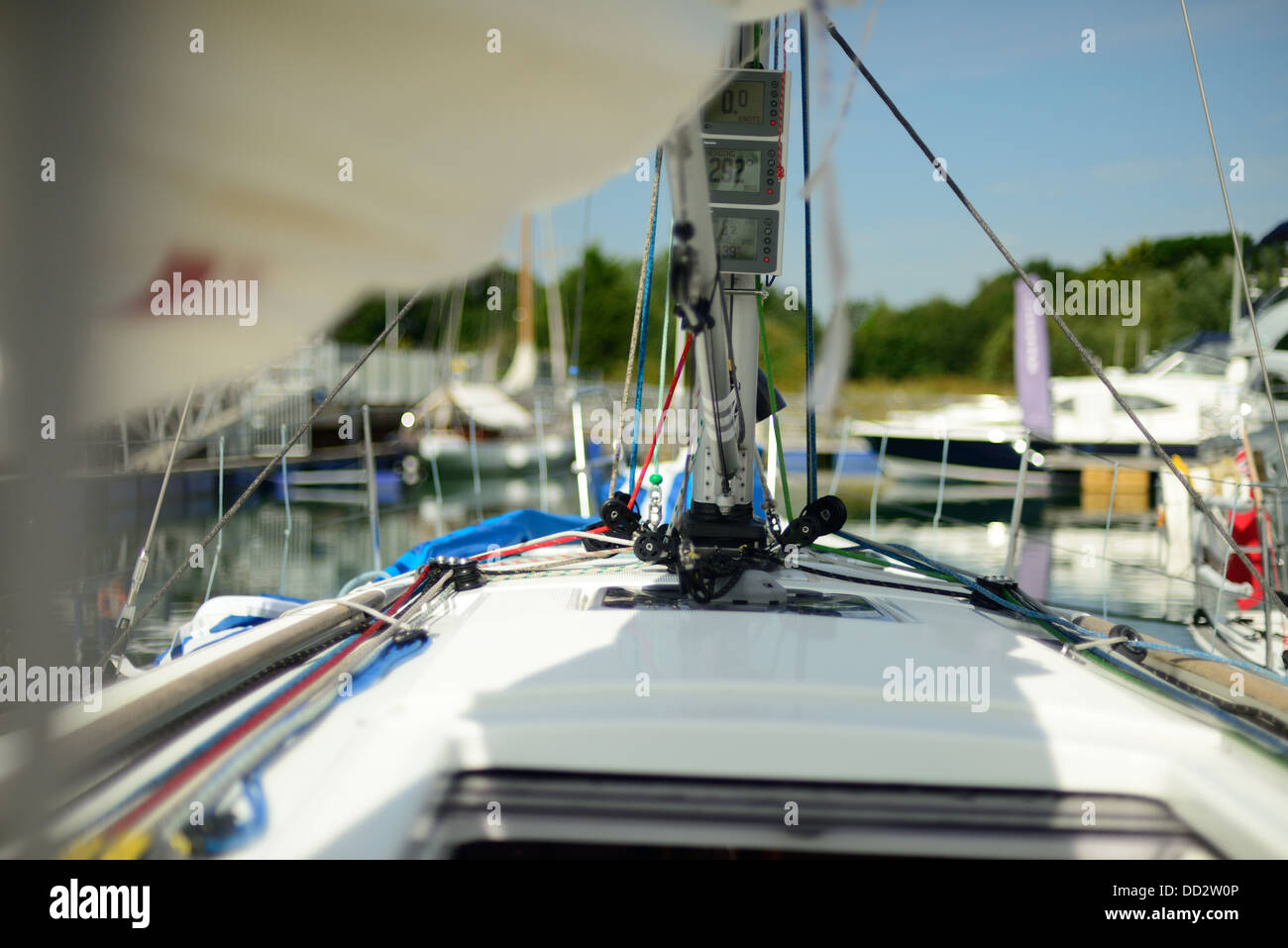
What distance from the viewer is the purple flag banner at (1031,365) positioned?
8.22 meters

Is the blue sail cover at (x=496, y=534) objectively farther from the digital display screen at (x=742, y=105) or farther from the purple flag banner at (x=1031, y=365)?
the purple flag banner at (x=1031, y=365)

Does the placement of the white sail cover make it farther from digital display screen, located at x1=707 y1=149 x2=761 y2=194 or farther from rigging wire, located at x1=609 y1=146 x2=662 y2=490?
rigging wire, located at x1=609 y1=146 x2=662 y2=490

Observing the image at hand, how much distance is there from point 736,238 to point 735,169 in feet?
0.51

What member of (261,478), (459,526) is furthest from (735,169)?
(459,526)

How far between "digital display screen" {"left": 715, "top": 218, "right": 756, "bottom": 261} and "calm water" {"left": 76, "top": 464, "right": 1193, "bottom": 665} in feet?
6.20

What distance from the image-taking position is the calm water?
16.7ft

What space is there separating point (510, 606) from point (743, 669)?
26.2 inches

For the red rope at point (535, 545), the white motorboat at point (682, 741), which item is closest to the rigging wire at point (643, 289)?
the red rope at point (535, 545)

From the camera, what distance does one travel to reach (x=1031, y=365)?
326 inches

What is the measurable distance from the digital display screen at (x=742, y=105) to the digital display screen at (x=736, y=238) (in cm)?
23

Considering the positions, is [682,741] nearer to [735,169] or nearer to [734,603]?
[734,603]

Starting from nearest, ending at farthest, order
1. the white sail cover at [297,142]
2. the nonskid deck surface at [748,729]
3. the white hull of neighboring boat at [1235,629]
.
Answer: the white sail cover at [297,142] → the nonskid deck surface at [748,729] → the white hull of neighboring boat at [1235,629]

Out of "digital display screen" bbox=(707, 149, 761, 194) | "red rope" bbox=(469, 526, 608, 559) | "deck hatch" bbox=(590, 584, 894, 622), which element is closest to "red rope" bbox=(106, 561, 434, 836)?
"deck hatch" bbox=(590, 584, 894, 622)
